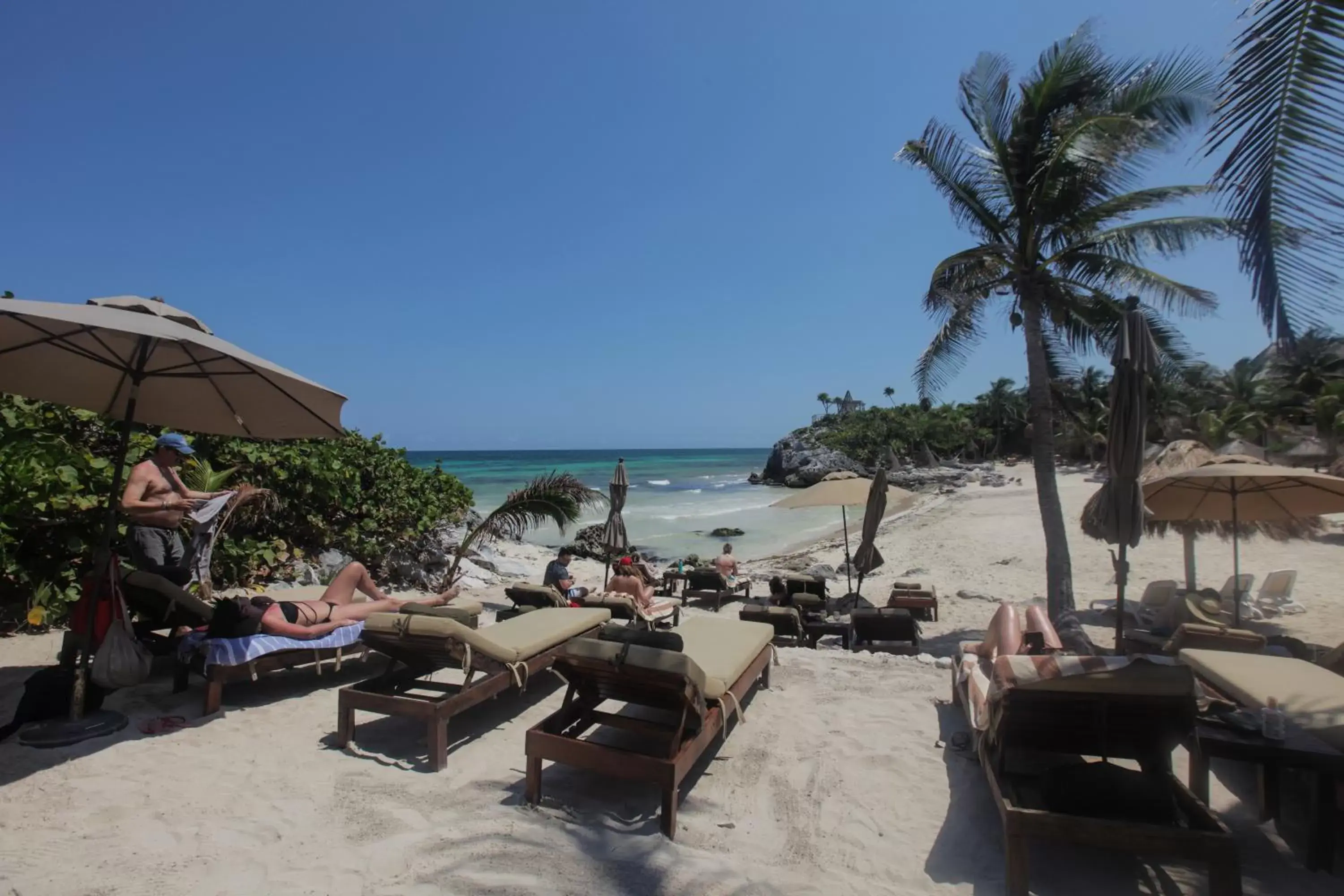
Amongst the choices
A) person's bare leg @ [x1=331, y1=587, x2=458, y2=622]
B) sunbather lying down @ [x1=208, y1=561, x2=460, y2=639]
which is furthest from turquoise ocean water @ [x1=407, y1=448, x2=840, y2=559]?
sunbather lying down @ [x1=208, y1=561, x2=460, y2=639]

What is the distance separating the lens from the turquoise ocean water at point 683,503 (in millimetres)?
21688

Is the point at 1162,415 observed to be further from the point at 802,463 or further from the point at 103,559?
the point at 802,463

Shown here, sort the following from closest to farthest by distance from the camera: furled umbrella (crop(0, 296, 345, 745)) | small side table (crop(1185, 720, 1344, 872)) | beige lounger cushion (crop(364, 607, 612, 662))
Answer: small side table (crop(1185, 720, 1344, 872)) → furled umbrella (crop(0, 296, 345, 745)) → beige lounger cushion (crop(364, 607, 612, 662))

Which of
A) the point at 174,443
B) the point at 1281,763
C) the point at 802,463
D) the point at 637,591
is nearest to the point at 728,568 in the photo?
the point at 637,591

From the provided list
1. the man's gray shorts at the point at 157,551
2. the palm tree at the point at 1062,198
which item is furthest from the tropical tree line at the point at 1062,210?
the man's gray shorts at the point at 157,551

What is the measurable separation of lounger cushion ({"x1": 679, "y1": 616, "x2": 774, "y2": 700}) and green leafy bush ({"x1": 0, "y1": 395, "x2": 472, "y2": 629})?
4998 millimetres

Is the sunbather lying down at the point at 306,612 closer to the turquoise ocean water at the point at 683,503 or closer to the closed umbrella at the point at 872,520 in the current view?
the turquoise ocean water at the point at 683,503

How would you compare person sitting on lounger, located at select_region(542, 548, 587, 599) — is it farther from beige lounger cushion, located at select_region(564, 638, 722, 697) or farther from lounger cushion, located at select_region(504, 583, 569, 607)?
beige lounger cushion, located at select_region(564, 638, 722, 697)

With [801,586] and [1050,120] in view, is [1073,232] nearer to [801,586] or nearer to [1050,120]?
[1050,120]

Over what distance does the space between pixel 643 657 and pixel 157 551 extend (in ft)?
14.0

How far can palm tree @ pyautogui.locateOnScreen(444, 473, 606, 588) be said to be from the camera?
8.99m

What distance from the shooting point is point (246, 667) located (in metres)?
4.18

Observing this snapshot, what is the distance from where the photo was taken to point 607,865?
9.09 feet

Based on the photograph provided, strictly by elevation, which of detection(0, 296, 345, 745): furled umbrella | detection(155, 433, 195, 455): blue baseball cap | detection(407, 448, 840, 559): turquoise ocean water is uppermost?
detection(0, 296, 345, 745): furled umbrella
